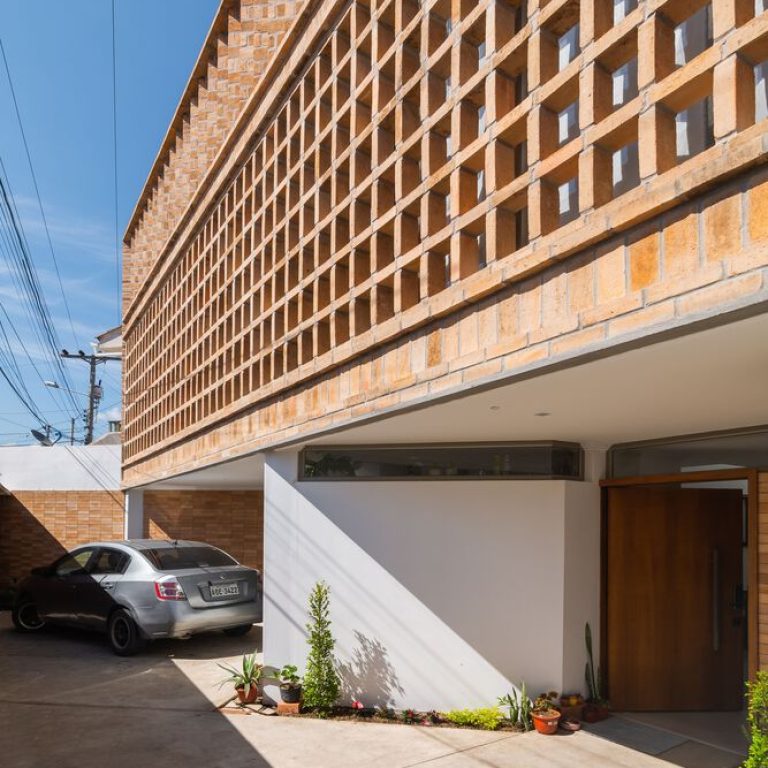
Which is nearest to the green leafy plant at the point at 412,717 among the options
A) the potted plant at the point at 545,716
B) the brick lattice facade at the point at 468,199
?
the potted plant at the point at 545,716

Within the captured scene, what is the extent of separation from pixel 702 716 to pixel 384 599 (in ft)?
8.44

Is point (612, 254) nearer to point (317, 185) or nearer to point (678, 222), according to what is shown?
point (678, 222)

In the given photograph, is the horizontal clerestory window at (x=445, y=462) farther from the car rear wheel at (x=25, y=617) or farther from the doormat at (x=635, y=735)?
the car rear wheel at (x=25, y=617)

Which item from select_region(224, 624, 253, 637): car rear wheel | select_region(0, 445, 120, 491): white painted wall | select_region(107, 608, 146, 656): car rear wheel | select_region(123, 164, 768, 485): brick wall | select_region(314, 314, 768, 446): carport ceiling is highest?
select_region(123, 164, 768, 485): brick wall

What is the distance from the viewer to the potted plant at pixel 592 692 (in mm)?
5484

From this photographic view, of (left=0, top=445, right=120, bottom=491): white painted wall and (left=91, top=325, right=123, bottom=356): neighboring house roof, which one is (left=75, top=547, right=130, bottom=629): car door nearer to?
(left=0, top=445, right=120, bottom=491): white painted wall

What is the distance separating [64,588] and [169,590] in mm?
2003

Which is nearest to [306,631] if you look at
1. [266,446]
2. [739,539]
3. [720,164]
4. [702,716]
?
[266,446]

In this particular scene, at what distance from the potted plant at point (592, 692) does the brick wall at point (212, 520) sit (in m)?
8.05

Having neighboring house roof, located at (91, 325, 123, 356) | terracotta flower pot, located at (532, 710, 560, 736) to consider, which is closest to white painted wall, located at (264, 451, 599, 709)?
terracotta flower pot, located at (532, 710, 560, 736)

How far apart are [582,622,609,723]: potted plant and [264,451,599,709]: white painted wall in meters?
0.08

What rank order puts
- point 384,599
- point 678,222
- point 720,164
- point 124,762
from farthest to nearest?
point 384,599
point 124,762
point 678,222
point 720,164

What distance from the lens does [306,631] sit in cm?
594

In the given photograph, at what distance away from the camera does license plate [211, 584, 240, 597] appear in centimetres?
805
